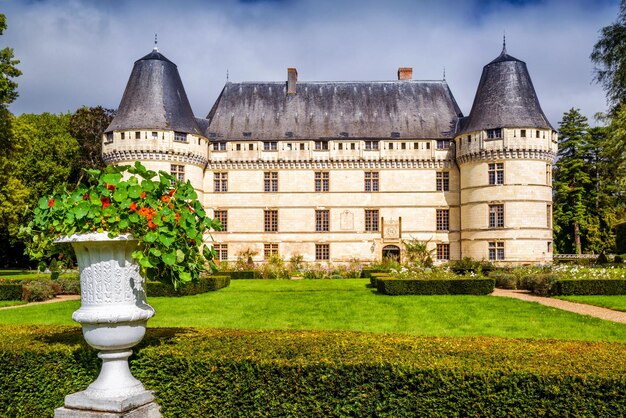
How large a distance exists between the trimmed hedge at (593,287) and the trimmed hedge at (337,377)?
42.4ft

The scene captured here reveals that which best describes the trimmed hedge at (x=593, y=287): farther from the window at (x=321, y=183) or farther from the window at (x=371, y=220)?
the window at (x=321, y=183)

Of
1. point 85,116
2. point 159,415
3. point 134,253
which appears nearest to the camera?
point 134,253

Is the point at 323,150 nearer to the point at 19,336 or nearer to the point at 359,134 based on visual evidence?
the point at 359,134

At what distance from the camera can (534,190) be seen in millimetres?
31312

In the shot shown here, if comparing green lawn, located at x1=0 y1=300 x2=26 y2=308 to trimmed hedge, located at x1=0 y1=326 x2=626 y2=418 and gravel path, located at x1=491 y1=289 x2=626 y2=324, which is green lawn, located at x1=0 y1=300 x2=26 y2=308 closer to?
trimmed hedge, located at x1=0 y1=326 x2=626 y2=418

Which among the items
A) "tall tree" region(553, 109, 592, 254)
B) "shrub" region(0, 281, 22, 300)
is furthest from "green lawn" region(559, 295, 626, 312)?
"tall tree" region(553, 109, 592, 254)

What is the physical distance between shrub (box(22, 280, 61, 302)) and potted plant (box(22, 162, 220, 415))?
1393 cm

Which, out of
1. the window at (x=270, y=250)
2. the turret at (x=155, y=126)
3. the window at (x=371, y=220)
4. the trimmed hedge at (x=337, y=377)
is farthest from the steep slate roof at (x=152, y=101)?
the trimmed hedge at (x=337, y=377)

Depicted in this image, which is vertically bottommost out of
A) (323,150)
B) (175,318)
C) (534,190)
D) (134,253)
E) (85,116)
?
(175,318)

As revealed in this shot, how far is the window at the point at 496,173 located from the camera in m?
31.5

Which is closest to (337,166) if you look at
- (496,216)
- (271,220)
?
(271,220)

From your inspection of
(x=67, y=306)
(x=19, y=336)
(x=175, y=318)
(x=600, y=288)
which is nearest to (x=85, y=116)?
(x=67, y=306)

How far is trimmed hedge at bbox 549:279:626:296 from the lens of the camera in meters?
17.8

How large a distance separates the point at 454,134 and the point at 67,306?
24.7 metres
